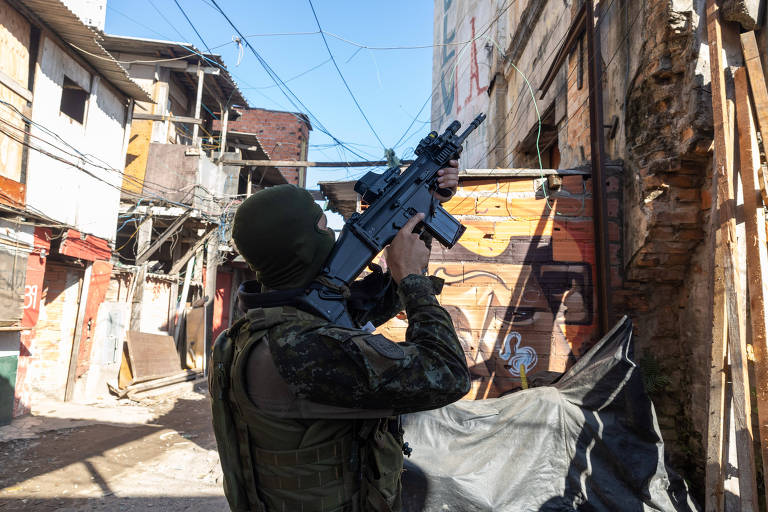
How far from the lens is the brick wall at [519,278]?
494 cm

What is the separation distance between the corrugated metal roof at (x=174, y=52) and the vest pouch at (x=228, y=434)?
1173 cm

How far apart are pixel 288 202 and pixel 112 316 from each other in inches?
384

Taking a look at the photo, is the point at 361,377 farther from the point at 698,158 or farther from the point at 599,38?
the point at 599,38

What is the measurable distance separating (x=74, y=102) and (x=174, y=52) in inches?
193

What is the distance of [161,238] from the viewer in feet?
36.1

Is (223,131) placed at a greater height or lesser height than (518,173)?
greater

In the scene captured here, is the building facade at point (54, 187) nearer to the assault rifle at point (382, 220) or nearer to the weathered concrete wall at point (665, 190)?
the assault rifle at point (382, 220)

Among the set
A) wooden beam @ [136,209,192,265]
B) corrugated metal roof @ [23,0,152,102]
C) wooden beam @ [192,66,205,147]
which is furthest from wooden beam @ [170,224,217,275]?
corrugated metal roof @ [23,0,152,102]

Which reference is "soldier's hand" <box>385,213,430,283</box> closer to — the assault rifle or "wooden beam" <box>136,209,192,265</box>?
the assault rifle

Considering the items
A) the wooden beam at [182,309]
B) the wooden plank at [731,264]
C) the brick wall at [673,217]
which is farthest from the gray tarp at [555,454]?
the wooden beam at [182,309]

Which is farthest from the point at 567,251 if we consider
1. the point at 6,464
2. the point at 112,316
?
the point at 112,316

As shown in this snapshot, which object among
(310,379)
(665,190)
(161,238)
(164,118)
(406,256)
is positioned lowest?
(310,379)

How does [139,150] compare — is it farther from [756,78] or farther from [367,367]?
[367,367]

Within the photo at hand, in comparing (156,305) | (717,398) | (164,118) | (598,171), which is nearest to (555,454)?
(717,398)
